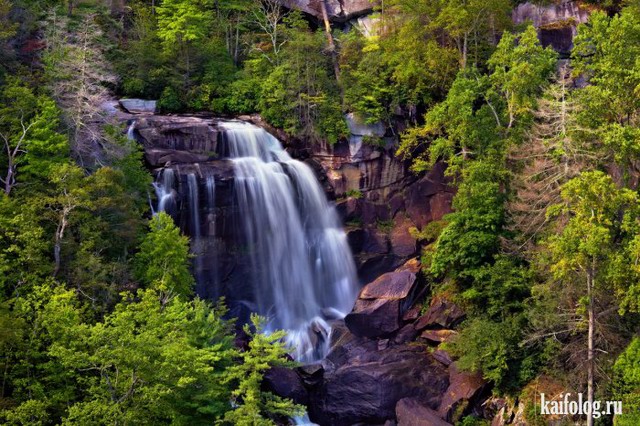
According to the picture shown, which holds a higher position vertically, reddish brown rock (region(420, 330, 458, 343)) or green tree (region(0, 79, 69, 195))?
→ green tree (region(0, 79, 69, 195))

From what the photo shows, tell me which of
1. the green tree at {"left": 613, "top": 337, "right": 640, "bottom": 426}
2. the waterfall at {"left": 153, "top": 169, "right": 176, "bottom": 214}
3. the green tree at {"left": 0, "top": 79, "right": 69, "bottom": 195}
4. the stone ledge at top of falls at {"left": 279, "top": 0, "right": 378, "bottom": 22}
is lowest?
the green tree at {"left": 613, "top": 337, "right": 640, "bottom": 426}

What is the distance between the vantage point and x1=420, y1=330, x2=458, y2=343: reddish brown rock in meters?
27.5

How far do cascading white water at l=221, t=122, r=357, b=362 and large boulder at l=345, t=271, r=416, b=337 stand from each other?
2.03m

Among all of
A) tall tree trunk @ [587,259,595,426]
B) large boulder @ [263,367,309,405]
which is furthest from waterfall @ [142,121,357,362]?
tall tree trunk @ [587,259,595,426]

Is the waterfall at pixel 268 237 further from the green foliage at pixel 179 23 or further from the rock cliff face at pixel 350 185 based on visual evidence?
the green foliage at pixel 179 23

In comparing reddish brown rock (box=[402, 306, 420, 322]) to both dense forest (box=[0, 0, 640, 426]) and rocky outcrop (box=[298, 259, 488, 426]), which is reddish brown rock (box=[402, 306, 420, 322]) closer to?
rocky outcrop (box=[298, 259, 488, 426])

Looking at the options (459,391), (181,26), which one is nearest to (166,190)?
(181,26)

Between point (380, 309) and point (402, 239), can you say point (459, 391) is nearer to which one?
point (380, 309)

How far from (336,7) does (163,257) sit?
2612 cm

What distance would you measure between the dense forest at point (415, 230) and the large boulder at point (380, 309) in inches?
60.3

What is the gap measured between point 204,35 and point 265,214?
1588cm

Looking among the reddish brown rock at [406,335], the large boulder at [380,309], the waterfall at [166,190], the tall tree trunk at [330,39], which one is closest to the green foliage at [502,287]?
the reddish brown rock at [406,335]

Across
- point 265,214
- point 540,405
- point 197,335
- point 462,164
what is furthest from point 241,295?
point 540,405

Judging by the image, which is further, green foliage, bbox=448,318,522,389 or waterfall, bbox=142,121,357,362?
waterfall, bbox=142,121,357,362
